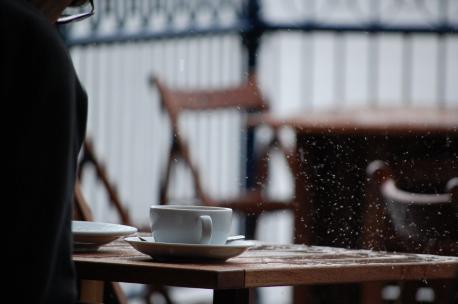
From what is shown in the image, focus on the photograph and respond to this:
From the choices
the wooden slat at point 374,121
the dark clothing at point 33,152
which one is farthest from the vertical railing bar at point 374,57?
the dark clothing at point 33,152

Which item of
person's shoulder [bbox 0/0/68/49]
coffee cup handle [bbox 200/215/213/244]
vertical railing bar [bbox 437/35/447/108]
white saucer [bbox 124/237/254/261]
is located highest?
vertical railing bar [bbox 437/35/447/108]

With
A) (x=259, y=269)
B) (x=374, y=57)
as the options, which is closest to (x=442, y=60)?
(x=374, y=57)

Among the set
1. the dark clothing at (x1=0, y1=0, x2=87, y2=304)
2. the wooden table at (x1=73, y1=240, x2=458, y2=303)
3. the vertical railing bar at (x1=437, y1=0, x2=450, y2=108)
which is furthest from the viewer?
the vertical railing bar at (x1=437, y1=0, x2=450, y2=108)

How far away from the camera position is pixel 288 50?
4.06m

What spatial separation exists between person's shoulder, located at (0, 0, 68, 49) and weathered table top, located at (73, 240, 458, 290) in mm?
305

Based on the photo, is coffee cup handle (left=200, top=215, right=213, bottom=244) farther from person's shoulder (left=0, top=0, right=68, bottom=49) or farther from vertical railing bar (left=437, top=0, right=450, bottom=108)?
vertical railing bar (left=437, top=0, right=450, bottom=108)

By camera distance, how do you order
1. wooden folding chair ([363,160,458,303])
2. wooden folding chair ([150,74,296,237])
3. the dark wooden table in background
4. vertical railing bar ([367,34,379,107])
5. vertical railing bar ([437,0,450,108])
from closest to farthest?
wooden folding chair ([363,160,458,303]), the dark wooden table in background, wooden folding chair ([150,74,296,237]), vertical railing bar ([437,0,450,108]), vertical railing bar ([367,34,379,107])

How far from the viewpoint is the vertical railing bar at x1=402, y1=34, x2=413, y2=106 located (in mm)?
3734

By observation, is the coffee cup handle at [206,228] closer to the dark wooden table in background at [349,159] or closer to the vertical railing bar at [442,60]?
the dark wooden table in background at [349,159]

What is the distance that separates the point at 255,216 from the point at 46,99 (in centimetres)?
262

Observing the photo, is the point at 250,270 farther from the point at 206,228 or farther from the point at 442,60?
the point at 442,60

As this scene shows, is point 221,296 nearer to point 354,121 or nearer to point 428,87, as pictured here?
point 354,121

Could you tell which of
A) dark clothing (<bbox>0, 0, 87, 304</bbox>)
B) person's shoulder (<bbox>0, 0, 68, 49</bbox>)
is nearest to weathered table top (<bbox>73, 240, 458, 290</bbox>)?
dark clothing (<bbox>0, 0, 87, 304</bbox>)

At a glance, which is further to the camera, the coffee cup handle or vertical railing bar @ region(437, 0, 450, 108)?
vertical railing bar @ region(437, 0, 450, 108)
